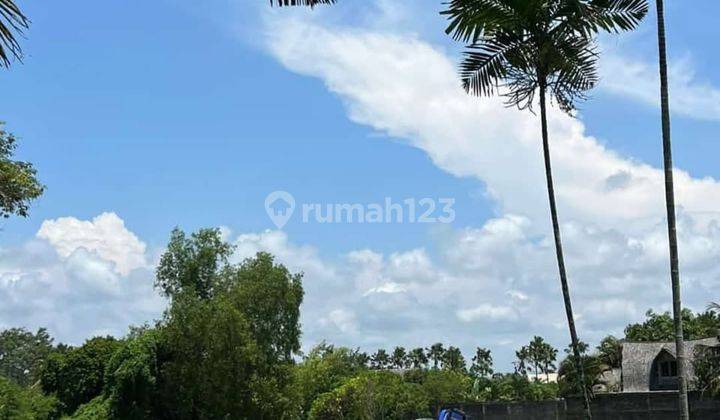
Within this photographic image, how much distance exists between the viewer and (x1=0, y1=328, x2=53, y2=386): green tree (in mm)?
125125

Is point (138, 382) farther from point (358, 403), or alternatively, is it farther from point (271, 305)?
point (358, 403)

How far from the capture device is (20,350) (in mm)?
131750

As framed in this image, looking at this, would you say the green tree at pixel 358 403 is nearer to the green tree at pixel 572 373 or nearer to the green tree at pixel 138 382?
the green tree at pixel 572 373

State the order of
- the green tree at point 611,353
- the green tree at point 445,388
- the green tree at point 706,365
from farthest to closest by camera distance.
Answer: the green tree at point 445,388 → the green tree at point 611,353 → the green tree at point 706,365

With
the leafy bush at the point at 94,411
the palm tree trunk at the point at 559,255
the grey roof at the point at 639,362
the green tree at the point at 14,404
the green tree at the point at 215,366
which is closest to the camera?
the palm tree trunk at the point at 559,255

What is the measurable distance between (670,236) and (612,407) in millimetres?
21810

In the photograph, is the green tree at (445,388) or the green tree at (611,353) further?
the green tree at (445,388)

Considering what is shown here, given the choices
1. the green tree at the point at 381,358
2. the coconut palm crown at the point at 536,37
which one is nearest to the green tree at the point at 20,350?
the green tree at the point at 381,358

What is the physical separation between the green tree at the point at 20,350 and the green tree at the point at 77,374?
81767mm

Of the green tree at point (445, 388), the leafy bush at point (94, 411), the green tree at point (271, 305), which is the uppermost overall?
the green tree at point (271, 305)

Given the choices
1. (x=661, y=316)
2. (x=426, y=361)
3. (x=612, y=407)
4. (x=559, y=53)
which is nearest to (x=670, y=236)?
(x=559, y=53)

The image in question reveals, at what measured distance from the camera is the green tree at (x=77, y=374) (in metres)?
45.9

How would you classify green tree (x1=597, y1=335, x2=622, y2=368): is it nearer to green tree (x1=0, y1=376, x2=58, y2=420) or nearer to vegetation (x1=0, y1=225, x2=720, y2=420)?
vegetation (x1=0, y1=225, x2=720, y2=420)

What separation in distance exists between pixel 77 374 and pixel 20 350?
94.2 metres
